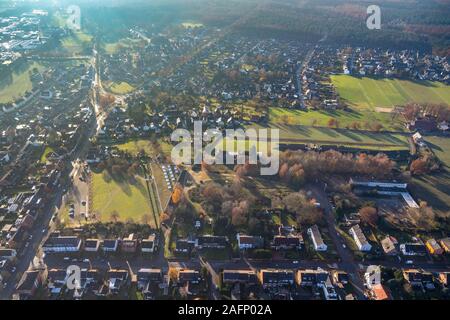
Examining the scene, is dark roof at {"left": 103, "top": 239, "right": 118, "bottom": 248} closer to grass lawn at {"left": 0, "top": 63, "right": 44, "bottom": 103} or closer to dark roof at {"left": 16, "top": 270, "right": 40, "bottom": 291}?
dark roof at {"left": 16, "top": 270, "right": 40, "bottom": 291}

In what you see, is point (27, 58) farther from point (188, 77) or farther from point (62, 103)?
point (188, 77)

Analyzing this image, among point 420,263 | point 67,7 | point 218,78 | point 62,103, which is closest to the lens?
point 420,263

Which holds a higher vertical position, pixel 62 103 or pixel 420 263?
pixel 62 103

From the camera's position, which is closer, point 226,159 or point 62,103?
point 226,159

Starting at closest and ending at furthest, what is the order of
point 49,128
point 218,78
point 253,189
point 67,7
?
point 253,189, point 49,128, point 218,78, point 67,7

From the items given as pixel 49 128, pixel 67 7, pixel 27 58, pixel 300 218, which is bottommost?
pixel 300 218

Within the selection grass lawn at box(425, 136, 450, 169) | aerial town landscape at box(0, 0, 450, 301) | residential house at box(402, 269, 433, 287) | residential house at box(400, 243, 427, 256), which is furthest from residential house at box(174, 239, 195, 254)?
grass lawn at box(425, 136, 450, 169)

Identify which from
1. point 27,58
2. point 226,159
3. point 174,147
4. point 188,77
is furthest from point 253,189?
point 27,58

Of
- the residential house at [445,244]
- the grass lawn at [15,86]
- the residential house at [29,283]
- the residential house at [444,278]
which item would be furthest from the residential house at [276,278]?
the grass lawn at [15,86]
